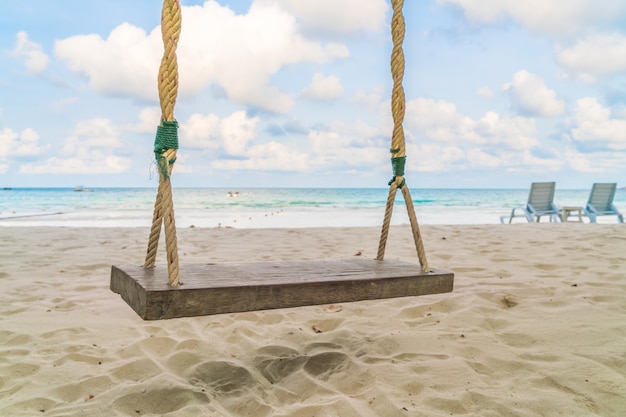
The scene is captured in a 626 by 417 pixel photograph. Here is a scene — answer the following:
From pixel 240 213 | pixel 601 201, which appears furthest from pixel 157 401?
pixel 240 213

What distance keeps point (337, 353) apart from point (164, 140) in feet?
4.50

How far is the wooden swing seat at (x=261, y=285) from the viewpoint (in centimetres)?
139

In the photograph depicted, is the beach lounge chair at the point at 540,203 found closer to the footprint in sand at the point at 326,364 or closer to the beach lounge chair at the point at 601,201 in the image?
the beach lounge chair at the point at 601,201

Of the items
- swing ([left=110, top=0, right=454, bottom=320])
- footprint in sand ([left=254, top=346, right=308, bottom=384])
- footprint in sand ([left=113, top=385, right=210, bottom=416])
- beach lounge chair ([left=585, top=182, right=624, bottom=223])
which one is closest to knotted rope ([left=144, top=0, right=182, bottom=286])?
swing ([left=110, top=0, right=454, bottom=320])

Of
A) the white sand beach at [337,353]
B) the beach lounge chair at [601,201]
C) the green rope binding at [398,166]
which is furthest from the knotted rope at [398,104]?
the beach lounge chair at [601,201]

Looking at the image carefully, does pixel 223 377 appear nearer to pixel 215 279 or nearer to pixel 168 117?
pixel 215 279

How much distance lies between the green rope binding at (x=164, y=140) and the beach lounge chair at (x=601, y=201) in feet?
35.2

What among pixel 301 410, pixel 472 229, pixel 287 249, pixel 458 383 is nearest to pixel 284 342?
pixel 301 410

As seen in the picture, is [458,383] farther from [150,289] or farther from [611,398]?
[150,289]

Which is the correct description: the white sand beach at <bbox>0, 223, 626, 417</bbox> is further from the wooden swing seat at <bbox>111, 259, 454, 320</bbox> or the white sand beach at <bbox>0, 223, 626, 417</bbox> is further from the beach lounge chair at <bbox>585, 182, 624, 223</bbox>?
the beach lounge chair at <bbox>585, 182, 624, 223</bbox>

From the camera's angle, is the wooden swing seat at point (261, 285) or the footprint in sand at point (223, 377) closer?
the wooden swing seat at point (261, 285)

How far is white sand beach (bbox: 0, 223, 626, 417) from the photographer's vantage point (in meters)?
1.84

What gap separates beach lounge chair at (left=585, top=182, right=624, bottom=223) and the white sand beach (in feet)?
23.2

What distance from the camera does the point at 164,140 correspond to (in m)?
1.49
